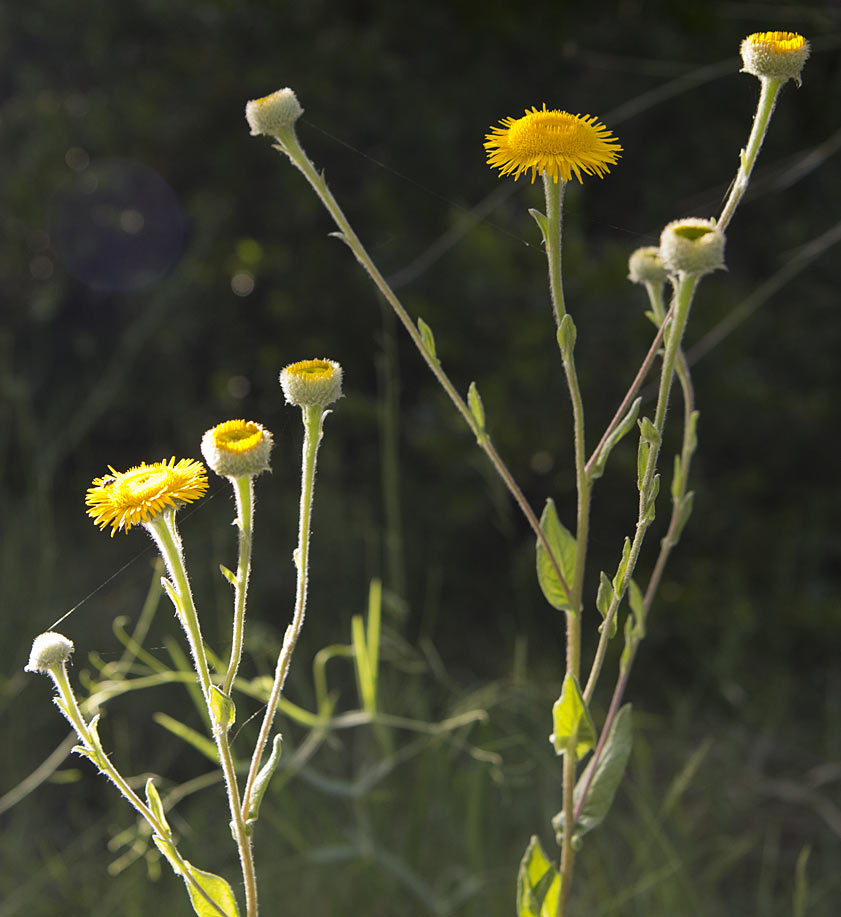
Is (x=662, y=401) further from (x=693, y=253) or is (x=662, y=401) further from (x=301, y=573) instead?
(x=301, y=573)

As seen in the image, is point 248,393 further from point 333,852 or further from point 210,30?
point 333,852

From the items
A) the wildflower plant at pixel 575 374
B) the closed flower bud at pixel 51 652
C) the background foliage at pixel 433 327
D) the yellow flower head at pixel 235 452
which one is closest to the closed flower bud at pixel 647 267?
the wildflower plant at pixel 575 374

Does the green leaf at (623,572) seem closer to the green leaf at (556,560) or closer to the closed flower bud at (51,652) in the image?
the green leaf at (556,560)

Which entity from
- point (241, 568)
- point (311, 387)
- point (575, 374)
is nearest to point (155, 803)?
point (241, 568)

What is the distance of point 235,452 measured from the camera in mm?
580

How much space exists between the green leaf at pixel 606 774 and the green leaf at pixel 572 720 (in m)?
0.05

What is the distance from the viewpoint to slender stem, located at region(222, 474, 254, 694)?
0.54m

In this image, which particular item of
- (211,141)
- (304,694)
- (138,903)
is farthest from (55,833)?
(211,141)

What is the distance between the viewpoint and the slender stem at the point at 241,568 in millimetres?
544

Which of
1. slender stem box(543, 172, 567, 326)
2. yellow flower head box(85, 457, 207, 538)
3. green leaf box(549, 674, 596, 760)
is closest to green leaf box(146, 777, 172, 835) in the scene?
yellow flower head box(85, 457, 207, 538)

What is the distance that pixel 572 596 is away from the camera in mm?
675

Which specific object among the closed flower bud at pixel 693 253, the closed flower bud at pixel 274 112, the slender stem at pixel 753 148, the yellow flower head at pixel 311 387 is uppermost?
the closed flower bud at pixel 274 112

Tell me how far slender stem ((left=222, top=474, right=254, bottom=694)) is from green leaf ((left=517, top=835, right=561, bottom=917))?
0.79 feet

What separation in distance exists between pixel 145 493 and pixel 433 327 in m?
1.93
